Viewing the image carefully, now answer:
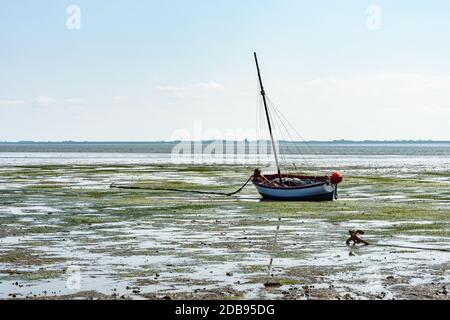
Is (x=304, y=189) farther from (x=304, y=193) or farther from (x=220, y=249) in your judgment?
(x=220, y=249)

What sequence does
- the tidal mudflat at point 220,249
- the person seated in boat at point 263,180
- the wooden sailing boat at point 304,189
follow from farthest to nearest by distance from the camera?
the person seated in boat at point 263,180
the wooden sailing boat at point 304,189
the tidal mudflat at point 220,249

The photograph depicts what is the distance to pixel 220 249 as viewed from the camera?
27.7m

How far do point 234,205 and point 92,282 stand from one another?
26.5 m

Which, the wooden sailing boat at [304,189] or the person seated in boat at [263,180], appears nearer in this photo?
the wooden sailing boat at [304,189]

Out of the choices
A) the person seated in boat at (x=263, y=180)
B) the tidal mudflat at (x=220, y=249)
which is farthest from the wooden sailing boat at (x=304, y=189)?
the tidal mudflat at (x=220, y=249)

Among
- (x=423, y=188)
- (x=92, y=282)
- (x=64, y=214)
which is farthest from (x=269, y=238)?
(x=423, y=188)

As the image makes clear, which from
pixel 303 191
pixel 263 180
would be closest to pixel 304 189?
pixel 303 191

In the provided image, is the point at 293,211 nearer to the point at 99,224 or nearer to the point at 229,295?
the point at 99,224

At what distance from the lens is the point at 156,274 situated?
22703mm

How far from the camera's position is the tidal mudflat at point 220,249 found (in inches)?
811

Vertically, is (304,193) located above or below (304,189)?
below

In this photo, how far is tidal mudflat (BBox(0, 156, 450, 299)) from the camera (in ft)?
67.6

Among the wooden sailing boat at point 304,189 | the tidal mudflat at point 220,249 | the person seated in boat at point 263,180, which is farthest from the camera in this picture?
the person seated in boat at point 263,180

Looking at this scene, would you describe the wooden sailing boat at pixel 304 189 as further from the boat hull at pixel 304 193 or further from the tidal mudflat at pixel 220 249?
the tidal mudflat at pixel 220 249
